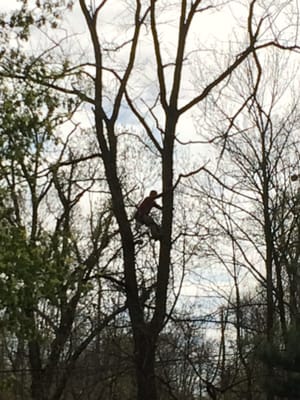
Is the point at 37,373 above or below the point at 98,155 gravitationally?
below

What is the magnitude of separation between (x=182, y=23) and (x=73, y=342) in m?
11.5

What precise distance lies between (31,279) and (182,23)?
16.4ft

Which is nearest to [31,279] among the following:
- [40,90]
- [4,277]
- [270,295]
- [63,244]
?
[4,277]

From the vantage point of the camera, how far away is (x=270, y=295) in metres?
18.0

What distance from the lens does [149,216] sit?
34.5 feet

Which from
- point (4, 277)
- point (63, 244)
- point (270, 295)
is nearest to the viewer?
point (4, 277)

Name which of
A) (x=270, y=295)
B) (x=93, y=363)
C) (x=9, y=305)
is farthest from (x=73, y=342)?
(x=9, y=305)

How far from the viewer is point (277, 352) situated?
1107 cm

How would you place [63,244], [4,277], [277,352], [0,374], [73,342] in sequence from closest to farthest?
[4,277]
[63,244]
[0,374]
[277,352]
[73,342]

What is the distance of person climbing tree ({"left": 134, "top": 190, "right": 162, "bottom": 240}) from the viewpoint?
10.3m

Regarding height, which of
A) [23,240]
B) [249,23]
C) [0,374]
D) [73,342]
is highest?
[249,23]

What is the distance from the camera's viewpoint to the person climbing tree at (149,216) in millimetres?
10289

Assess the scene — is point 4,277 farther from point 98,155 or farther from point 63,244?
point 98,155

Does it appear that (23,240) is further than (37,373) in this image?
No
